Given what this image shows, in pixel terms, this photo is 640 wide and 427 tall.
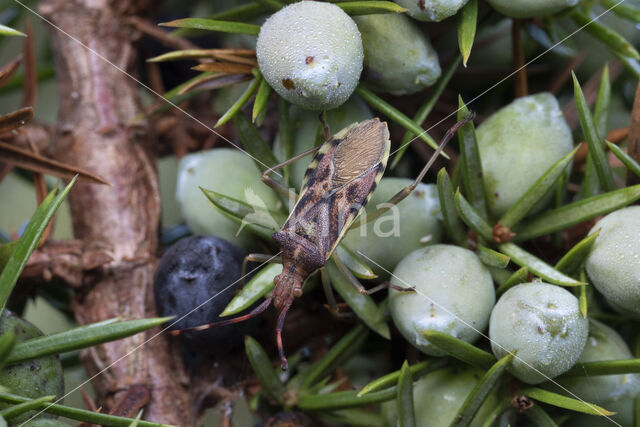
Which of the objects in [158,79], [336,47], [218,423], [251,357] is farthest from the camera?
[158,79]

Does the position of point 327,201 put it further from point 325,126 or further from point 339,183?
point 325,126

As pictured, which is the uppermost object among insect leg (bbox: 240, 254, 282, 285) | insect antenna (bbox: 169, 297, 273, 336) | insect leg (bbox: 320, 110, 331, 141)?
insect leg (bbox: 320, 110, 331, 141)

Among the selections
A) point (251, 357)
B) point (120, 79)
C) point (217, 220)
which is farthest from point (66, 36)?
point (251, 357)

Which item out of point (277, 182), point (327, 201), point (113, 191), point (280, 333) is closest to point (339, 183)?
point (327, 201)

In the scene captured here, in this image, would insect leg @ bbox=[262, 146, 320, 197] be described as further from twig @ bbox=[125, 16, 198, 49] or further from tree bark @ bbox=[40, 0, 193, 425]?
twig @ bbox=[125, 16, 198, 49]

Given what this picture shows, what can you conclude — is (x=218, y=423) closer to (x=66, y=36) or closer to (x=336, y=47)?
(x=336, y=47)

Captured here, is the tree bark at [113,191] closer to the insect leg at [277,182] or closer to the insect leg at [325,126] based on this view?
the insect leg at [277,182]

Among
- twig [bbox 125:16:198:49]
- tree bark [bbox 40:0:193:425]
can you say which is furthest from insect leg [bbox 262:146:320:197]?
twig [bbox 125:16:198:49]
